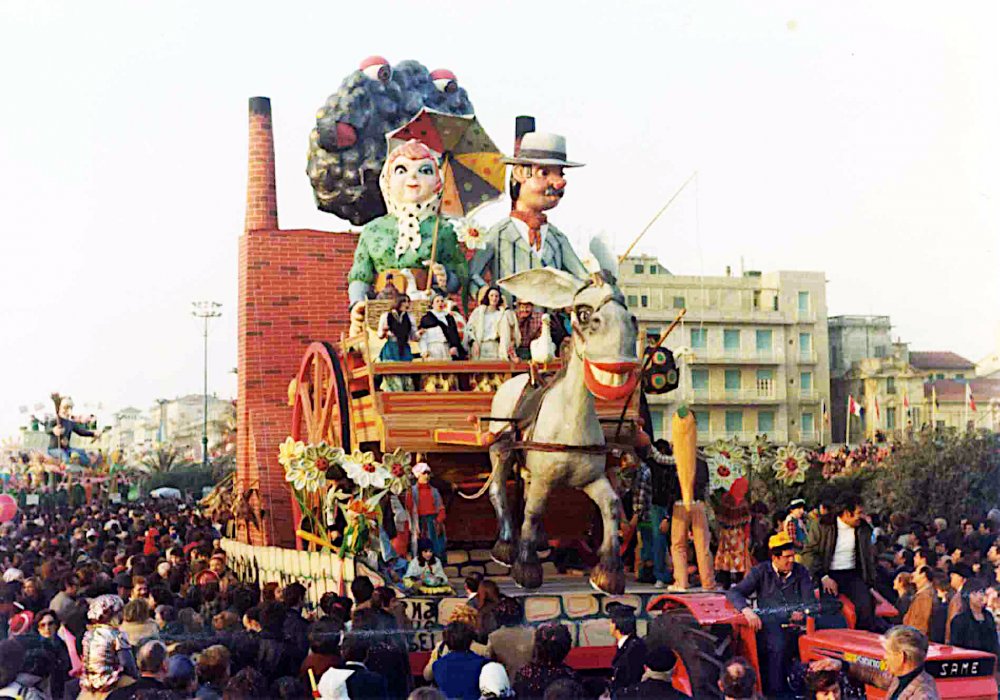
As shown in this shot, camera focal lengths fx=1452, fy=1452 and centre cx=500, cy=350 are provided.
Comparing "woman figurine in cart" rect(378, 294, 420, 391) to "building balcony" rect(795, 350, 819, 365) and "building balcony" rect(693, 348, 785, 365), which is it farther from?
"building balcony" rect(795, 350, 819, 365)

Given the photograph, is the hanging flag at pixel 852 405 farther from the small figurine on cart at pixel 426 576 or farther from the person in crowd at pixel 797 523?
the small figurine on cart at pixel 426 576

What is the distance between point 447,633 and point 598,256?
4.00 meters

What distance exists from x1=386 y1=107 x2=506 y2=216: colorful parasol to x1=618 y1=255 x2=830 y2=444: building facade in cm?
216

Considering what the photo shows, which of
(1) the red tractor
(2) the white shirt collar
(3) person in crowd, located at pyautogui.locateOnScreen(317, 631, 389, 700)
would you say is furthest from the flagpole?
(3) person in crowd, located at pyautogui.locateOnScreen(317, 631, 389, 700)

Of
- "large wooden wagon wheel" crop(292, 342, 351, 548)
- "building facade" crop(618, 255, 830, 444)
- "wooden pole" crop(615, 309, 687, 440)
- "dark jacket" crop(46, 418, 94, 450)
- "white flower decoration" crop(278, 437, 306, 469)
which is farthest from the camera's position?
"building facade" crop(618, 255, 830, 444)

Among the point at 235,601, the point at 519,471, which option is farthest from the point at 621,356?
the point at 235,601

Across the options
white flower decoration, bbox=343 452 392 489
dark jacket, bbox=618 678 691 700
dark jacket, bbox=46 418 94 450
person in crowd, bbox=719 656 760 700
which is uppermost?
dark jacket, bbox=46 418 94 450

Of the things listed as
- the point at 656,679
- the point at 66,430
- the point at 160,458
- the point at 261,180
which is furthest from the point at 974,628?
the point at 160,458

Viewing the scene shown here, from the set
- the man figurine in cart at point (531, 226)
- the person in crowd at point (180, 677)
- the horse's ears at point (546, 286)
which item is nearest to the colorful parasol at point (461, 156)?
the man figurine in cart at point (531, 226)

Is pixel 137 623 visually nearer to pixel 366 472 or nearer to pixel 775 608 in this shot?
pixel 366 472

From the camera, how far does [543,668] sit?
25.2 feet

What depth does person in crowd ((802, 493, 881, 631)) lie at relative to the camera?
11.3 m

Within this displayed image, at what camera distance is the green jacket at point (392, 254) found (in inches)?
555

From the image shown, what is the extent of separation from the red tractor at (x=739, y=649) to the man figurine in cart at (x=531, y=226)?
4182 millimetres
